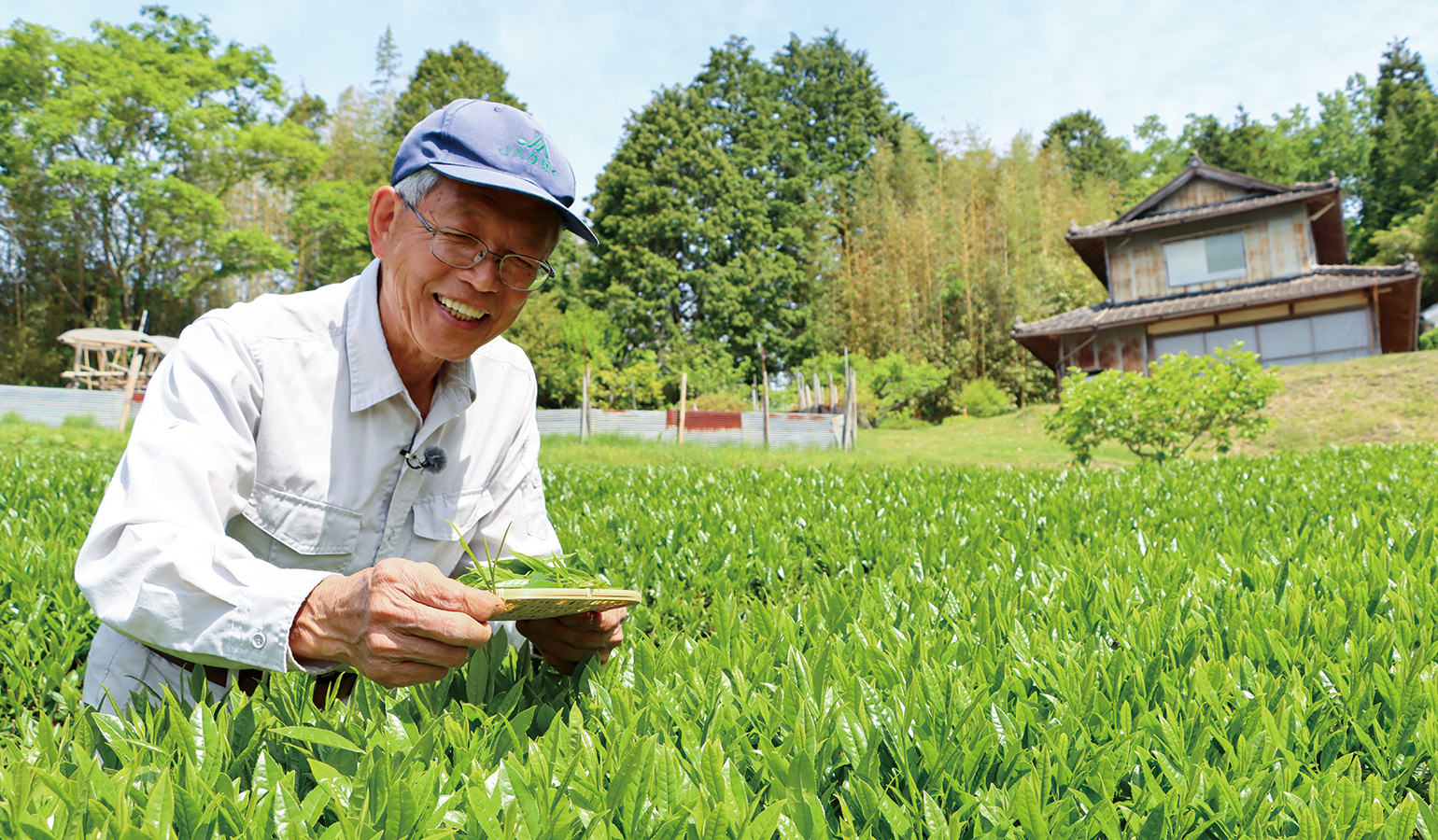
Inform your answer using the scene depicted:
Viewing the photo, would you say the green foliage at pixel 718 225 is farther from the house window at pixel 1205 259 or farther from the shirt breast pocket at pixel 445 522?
the shirt breast pocket at pixel 445 522

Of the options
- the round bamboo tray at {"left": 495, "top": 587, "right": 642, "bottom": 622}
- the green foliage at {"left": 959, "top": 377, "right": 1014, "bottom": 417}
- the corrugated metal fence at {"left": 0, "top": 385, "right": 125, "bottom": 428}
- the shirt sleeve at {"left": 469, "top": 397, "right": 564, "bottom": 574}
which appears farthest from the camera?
the green foliage at {"left": 959, "top": 377, "right": 1014, "bottom": 417}

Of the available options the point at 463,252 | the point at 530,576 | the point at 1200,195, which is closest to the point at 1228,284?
the point at 1200,195

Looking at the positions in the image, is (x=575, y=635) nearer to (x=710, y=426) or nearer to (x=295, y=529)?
(x=295, y=529)

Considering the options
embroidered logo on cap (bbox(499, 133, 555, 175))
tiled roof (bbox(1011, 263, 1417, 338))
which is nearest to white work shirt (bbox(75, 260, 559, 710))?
embroidered logo on cap (bbox(499, 133, 555, 175))

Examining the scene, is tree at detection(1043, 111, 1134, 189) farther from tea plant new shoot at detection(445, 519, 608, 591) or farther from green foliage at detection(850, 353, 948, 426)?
tea plant new shoot at detection(445, 519, 608, 591)

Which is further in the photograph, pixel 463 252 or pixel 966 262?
pixel 966 262

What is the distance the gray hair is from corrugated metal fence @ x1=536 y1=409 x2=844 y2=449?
16.6 m

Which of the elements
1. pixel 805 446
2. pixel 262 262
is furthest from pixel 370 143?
pixel 805 446

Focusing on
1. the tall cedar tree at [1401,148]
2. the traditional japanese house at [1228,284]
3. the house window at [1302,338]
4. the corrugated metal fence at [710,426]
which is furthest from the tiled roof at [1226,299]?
the tall cedar tree at [1401,148]

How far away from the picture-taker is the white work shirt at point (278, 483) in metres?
1.40

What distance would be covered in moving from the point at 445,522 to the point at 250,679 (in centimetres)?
58

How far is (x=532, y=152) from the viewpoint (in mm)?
1838

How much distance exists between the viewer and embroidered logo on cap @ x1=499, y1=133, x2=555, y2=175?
180 centimetres

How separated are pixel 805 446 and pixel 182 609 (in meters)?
17.6
